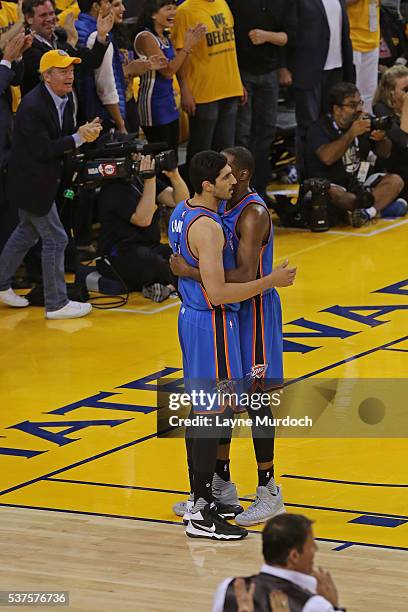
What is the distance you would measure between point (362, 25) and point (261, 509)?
1006 centimetres

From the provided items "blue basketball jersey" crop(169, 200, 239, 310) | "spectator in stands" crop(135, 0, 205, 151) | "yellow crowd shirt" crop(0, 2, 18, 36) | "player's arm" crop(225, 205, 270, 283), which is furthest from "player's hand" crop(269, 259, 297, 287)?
"spectator in stands" crop(135, 0, 205, 151)

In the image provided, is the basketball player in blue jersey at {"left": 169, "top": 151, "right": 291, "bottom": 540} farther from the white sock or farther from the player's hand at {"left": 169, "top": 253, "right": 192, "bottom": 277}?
the white sock

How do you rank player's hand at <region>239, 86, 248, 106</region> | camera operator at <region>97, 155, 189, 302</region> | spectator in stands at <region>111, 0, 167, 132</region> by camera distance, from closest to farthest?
camera operator at <region>97, 155, 189, 302</region> < spectator in stands at <region>111, 0, 167, 132</region> < player's hand at <region>239, 86, 248, 106</region>

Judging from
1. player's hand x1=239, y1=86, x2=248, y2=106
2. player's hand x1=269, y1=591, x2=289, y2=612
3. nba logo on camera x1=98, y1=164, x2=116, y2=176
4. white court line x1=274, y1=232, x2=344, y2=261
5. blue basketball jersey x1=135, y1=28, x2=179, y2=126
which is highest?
player's hand x1=269, y1=591, x2=289, y2=612

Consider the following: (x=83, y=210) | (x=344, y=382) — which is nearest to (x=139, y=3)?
(x=83, y=210)

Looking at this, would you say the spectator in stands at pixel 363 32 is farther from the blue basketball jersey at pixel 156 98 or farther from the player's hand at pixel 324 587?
the player's hand at pixel 324 587

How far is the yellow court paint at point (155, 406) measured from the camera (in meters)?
7.95

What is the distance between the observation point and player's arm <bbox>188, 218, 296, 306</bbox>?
7.24m

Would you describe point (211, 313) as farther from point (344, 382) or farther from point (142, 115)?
point (142, 115)

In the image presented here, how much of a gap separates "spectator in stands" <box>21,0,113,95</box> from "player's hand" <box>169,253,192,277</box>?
5778 millimetres

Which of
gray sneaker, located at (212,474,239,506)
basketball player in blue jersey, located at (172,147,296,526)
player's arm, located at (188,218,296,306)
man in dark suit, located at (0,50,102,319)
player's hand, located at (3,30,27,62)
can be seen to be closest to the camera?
player's arm, located at (188,218,296,306)

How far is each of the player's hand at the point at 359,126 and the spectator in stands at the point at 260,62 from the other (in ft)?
3.19

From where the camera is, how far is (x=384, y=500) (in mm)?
7805

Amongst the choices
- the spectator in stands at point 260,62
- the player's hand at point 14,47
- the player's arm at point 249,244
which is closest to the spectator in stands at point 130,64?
the spectator in stands at point 260,62
